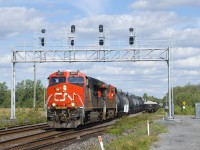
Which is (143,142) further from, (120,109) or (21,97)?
(21,97)

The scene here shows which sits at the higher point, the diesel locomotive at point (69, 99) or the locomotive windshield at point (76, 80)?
the locomotive windshield at point (76, 80)

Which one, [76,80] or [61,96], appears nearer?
[61,96]

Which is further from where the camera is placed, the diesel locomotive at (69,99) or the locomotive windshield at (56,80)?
the locomotive windshield at (56,80)

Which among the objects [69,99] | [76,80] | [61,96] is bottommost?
[69,99]

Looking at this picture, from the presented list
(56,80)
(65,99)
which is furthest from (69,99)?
(56,80)

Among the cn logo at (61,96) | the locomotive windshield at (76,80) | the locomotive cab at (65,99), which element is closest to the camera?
the locomotive cab at (65,99)

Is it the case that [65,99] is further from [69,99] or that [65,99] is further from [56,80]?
[56,80]

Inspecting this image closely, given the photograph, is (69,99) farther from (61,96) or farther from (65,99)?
(61,96)

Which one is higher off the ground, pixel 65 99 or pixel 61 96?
pixel 61 96

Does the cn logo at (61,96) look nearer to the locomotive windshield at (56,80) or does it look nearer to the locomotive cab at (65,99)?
the locomotive cab at (65,99)

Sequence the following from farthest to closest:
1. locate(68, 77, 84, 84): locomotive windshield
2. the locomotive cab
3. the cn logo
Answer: locate(68, 77, 84, 84): locomotive windshield < the cn logo < the locomotive cab

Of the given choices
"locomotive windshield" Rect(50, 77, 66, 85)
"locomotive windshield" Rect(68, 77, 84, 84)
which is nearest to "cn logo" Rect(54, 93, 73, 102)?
"locomotive windshield" Rect(50, 77, 66, 85)

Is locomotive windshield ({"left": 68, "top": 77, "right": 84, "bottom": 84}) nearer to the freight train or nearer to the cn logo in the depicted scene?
the freight train

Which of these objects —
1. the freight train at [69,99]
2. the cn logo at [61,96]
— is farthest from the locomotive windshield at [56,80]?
the cn logo at [61,96]
